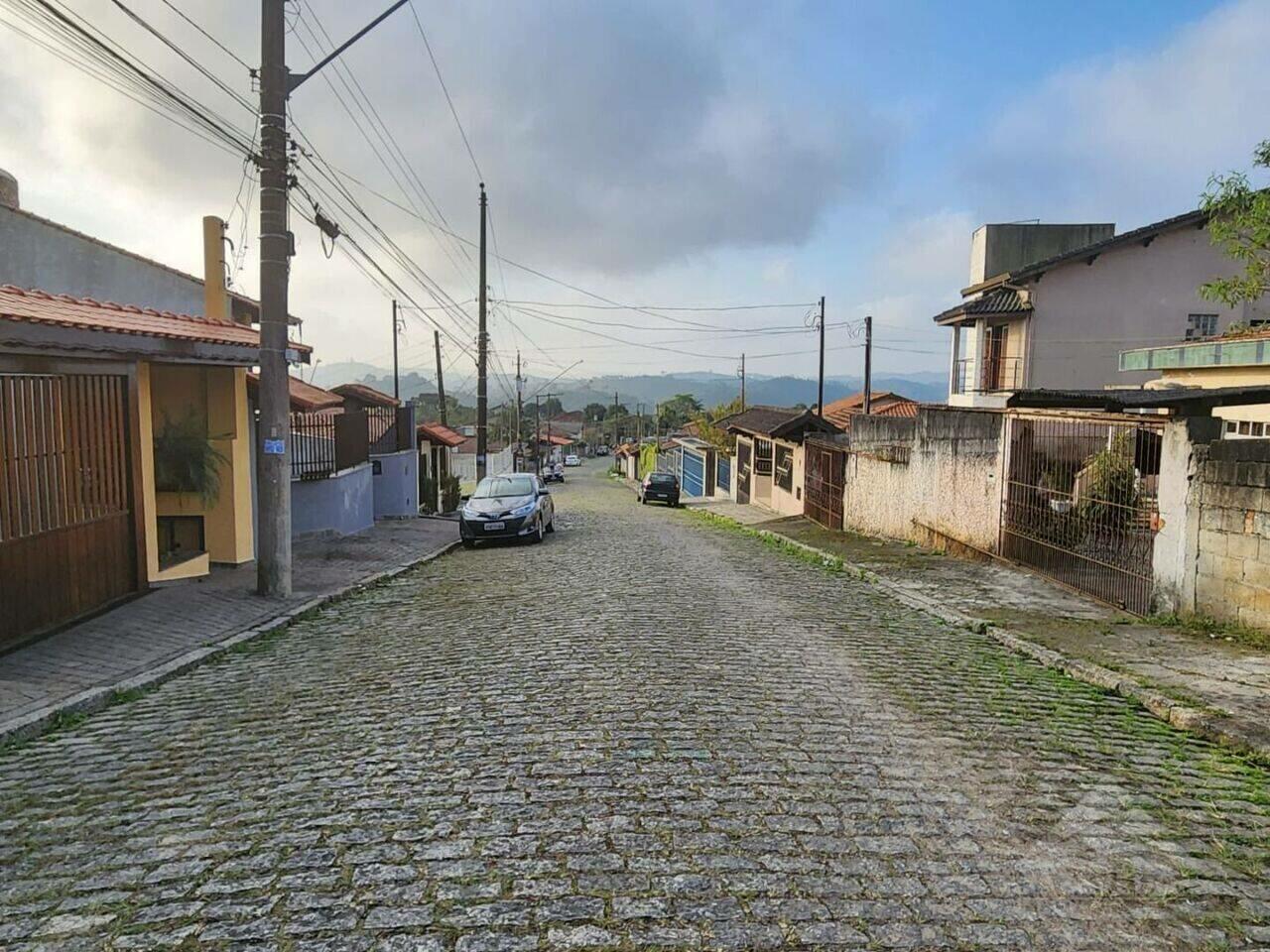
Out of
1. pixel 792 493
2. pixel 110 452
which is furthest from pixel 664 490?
pixel 110 452

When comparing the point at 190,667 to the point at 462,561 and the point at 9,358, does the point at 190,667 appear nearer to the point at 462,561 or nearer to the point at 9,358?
the point at 9,358

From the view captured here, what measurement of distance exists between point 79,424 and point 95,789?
5.23 metres

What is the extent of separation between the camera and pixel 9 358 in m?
7.91

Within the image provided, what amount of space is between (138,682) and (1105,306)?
27653 mm

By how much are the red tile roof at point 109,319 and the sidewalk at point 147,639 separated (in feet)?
9.42

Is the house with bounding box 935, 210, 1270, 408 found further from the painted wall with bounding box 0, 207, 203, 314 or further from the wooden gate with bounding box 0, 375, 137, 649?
the wooden gate with bounding box 0, 375, 137, 649

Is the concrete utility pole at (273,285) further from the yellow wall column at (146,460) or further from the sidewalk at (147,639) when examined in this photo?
the yellow wall column at (146,460)

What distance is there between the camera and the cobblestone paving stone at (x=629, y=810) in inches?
124

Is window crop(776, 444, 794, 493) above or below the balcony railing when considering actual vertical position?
below

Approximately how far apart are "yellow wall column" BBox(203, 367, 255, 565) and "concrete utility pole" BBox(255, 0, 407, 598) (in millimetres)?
2414

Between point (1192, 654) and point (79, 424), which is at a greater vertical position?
point (79, 424)

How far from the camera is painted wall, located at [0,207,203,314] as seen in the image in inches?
584

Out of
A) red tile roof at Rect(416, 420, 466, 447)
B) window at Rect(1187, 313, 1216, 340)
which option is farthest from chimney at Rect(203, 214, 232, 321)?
window at Rect(1187, 313, 1216, 340)

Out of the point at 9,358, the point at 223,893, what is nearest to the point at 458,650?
the point at 223,893
